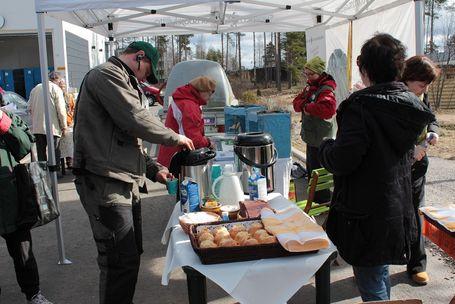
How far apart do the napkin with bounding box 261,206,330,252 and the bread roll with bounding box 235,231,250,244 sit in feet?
0.41

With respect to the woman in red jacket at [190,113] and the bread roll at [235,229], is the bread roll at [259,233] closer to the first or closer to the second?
the bread roll at [235,229]

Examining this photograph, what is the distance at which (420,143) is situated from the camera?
3424 millimetres

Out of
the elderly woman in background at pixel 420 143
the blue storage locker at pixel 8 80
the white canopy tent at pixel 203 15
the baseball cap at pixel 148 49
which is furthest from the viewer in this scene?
the blue storage locker at pixel 8 80

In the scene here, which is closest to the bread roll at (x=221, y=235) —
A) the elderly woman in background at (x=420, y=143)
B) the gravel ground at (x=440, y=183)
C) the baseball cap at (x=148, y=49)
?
the baseball cap at (x=148, y=49)

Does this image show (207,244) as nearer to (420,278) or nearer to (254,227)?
(254,227)

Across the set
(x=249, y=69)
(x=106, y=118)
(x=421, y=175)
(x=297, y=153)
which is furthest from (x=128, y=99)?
(x=249, y=69)

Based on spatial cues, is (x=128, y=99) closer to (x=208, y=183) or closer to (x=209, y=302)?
(x=208, y=183)

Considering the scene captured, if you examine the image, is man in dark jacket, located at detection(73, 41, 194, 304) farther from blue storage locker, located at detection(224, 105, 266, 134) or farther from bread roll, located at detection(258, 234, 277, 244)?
blue storage locker, located at detection(224, 105, 266, 134)

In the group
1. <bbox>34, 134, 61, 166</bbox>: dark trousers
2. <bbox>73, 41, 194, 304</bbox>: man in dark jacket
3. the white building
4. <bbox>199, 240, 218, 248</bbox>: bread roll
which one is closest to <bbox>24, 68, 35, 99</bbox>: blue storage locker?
the white building

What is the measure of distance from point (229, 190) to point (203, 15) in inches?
231

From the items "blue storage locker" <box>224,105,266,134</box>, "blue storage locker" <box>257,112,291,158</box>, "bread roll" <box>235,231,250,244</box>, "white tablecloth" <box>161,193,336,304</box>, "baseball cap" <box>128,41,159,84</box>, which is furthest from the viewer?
"blue storage locker" <box>224,105,266,134</box>

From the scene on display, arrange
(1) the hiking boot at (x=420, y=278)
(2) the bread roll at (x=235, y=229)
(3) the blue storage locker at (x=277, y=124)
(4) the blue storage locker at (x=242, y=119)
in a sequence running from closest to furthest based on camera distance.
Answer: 1. (2) the bread roll at (x=235, y=229)
2. (1) the hiking boot at (x=420, y=278)
3. (3) the blue storage locker at (x=277, y=124)
4. (4) the blue storage locker at (x=242, y=119)

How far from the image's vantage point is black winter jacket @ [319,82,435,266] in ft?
7.57

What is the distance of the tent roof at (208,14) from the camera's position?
3957 mm
